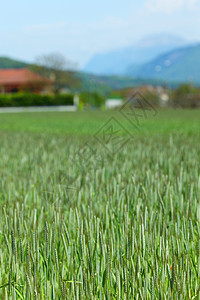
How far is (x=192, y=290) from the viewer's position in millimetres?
1949

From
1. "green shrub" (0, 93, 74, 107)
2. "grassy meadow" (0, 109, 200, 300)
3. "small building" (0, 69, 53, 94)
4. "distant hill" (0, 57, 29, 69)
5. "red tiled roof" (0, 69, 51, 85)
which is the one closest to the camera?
"grassy meadow" (0, 109, 200, 300)

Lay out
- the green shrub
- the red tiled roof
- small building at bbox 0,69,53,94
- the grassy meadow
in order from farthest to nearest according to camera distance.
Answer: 1. the red tiled roof
2. small building at bbox 0,69,53,94
3. the green shrub
4. the grassy meadow

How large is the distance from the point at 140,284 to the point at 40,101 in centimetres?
4465

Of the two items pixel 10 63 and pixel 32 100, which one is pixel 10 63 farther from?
pixel 32 100

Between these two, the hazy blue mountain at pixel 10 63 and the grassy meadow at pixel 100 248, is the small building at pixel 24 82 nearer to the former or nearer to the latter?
the hazy blue mountain at pixel 10 63

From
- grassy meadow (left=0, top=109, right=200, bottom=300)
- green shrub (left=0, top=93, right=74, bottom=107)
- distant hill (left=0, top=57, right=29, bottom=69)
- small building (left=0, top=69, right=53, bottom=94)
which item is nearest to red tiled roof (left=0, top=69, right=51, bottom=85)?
small building (left=0, top=69, right=53, bottom=94)

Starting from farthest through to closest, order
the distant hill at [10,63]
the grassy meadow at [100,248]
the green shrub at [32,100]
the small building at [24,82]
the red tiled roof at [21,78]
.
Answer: the distant hill at [10,63] → the red tiled roof at [21,78] → the small building at [24,82] → the green shrub at [32,100] → the grassy meadow at [100,248]

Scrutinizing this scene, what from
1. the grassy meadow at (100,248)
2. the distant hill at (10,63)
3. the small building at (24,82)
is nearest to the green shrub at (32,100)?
the small building at (24,82)

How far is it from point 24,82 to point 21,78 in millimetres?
1987

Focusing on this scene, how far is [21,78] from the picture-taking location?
2616 inches

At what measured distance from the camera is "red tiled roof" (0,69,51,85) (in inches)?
2499

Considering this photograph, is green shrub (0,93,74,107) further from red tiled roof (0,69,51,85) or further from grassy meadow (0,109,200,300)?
grassy meadow (0,109,200,300)

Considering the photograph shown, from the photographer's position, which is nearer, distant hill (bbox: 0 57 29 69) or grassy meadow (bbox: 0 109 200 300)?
grassy meadow (bbox: 0 109 200 300)

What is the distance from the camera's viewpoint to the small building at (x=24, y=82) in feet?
208
